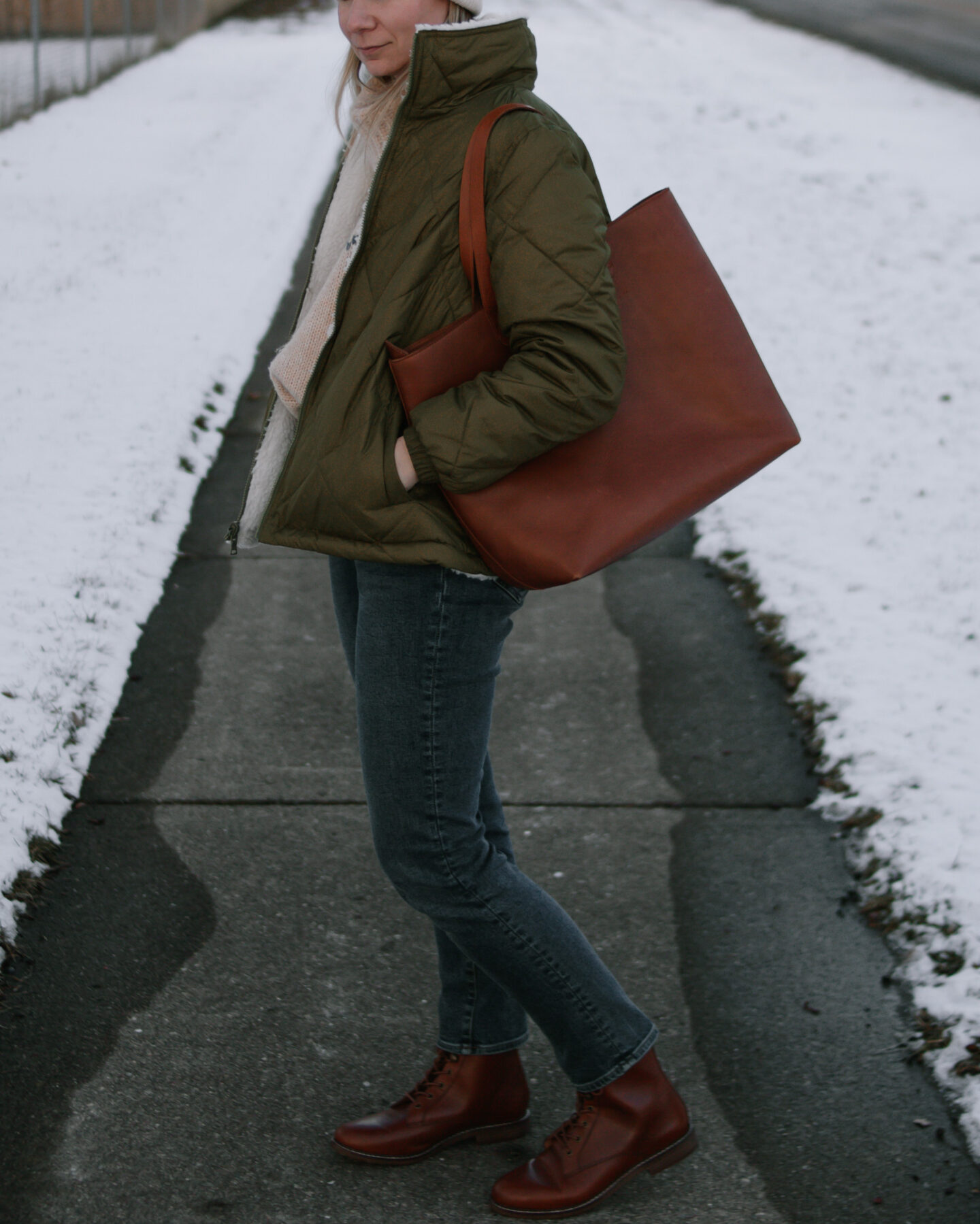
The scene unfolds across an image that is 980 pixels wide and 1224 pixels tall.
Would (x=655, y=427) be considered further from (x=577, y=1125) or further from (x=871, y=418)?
(x=871, y=418)

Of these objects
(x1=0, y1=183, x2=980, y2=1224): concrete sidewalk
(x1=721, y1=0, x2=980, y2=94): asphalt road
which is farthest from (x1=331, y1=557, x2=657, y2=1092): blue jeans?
(x1=721, y1=0, x2=980, y2=94): asphalt road

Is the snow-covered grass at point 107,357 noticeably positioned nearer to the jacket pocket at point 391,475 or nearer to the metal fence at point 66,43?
the metal fence at point 66,43

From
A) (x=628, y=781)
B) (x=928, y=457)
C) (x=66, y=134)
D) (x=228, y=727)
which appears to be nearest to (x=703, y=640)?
(x=628, y=781)

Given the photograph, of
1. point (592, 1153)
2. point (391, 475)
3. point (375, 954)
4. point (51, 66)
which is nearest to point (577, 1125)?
point (592, 1153)

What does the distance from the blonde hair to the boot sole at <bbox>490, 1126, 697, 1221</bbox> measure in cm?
182

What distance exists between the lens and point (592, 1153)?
2.24 m

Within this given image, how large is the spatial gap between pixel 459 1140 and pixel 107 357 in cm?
494

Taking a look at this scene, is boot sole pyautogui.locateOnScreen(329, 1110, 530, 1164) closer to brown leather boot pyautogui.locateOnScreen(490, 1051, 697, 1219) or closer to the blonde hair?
brown leather boot pyautogui.locateOnScreen(490, 1051, 697, 1219)


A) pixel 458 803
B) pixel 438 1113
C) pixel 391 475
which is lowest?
pixel 438 1113

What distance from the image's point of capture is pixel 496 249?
5.90ft

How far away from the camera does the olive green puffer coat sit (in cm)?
179

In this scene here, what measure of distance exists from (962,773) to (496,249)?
235 centimetres

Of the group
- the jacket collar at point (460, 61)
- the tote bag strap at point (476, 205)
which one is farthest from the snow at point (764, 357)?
the jacket collar at point (460, 61)

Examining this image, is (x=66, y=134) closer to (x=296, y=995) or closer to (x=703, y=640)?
(x=703, y=640)
